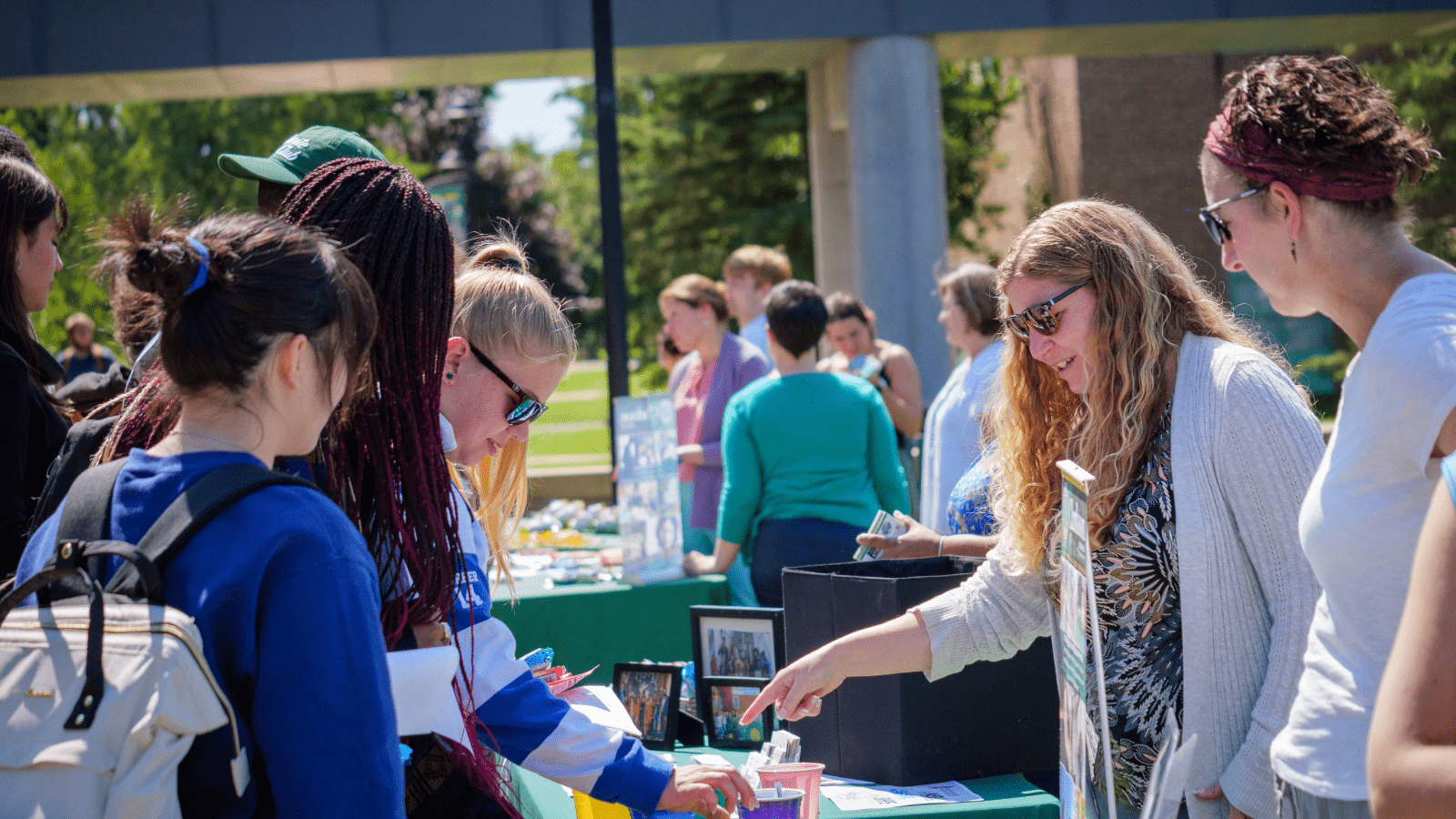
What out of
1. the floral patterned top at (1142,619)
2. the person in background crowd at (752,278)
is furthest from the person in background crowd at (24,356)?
the person in background crowd at (752,278)

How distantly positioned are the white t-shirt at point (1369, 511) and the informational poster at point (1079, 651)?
27cm

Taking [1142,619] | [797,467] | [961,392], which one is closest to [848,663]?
[1142,619]

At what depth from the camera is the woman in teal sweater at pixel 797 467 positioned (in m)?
4.12

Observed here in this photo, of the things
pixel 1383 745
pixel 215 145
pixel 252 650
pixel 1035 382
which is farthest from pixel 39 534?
pixel 215 145

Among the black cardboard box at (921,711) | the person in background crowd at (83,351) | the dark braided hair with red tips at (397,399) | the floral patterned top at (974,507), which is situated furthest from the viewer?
the person in background crowd at (83,351)

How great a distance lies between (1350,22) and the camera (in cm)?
870

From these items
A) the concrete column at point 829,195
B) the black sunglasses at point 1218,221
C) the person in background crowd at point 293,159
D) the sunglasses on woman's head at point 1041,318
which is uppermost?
the concrete column at point 829,195

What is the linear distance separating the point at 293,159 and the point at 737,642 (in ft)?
5.60

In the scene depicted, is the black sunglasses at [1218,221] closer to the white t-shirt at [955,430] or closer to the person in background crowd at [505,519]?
the person in background crowd at [505,519]

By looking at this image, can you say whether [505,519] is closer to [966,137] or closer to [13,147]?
[13,147]

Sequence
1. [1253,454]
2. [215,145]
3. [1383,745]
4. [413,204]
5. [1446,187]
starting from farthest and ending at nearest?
1. [1446,187]
2. [215,145]
3. [1253,454]
4. [413,204]
5. [1383,745]

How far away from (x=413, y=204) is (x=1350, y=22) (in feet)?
30.5

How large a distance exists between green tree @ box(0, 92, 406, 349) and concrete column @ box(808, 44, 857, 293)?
22.8 ft

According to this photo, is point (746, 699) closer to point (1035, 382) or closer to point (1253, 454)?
point (1035, 382)
